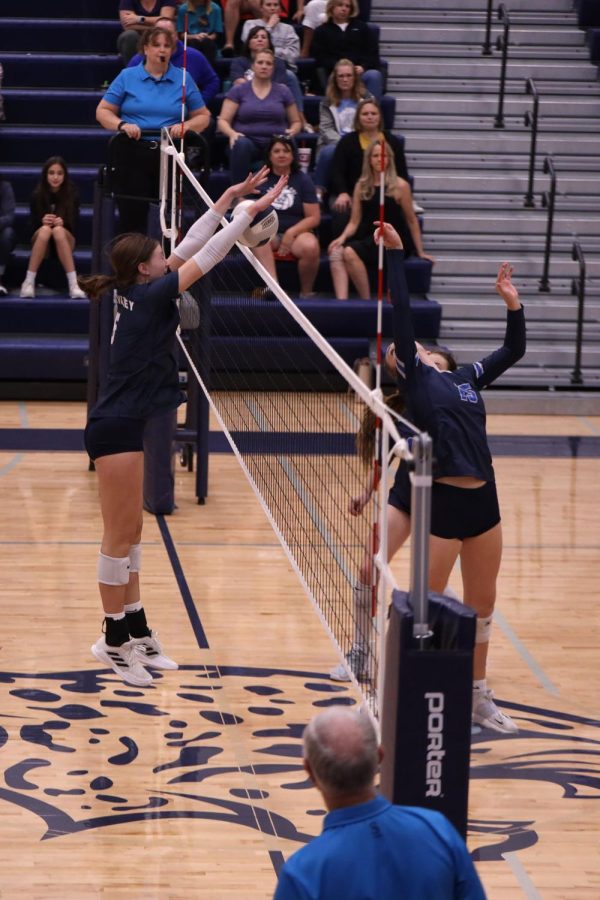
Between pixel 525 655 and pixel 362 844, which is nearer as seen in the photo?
pixel 362 844

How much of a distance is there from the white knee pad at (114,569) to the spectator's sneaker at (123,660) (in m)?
0.35

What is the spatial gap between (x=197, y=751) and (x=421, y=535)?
2616 mm

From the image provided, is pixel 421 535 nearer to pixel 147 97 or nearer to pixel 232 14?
pixel 147 97

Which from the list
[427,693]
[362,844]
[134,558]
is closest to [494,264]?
[134,558]

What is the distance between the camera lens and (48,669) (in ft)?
23.3

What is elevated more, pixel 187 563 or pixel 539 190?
pixel 539 190

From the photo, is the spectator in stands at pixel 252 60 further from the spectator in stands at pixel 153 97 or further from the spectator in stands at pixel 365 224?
the spectator in stands at pixel 153 97

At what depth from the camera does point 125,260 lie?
662cm

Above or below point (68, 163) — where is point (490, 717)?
below

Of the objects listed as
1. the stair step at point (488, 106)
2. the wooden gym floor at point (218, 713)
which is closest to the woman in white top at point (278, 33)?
the stair step at point (488, 106)

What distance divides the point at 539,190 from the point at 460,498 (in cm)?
1034

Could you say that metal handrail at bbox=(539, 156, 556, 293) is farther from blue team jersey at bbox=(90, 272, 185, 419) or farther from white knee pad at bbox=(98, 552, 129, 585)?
white knee pad at bbox=(98, 552, 129, 585)

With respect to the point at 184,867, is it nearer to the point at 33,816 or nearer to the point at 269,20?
the point at 33,816

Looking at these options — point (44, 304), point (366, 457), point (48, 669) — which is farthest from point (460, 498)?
point (44, 304)
